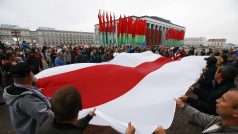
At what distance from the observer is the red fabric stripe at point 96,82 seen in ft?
8.14

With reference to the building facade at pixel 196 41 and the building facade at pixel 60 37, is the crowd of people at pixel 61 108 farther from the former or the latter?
the building facade at pixel 196 41

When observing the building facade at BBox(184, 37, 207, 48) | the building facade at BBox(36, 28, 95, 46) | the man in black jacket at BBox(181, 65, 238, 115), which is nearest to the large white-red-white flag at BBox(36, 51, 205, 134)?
the man in black jacket at BBox(181, 65, 238, 115)

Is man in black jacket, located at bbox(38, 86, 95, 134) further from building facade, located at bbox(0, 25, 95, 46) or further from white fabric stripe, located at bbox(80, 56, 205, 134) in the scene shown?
building facade, located at bbox(0, 25, 95, 46)

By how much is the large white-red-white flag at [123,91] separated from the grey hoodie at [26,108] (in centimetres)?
67

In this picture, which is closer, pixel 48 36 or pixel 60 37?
pixel 48 36

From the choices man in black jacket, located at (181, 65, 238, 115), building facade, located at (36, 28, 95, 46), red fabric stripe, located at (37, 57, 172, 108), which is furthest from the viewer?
building facade, located at (36, 28, 95, 46)

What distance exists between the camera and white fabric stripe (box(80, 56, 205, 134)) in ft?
5.89

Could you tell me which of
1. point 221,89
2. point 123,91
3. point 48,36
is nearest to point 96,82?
point 123,91

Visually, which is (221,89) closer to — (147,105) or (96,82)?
(147,105)

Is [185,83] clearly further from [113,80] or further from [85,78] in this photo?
[85,78]

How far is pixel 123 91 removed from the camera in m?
2.67

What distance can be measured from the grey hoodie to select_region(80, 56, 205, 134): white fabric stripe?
0.73 meters

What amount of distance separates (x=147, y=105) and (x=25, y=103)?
1.50 meters

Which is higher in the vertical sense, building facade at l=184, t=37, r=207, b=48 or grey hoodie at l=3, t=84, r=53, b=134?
building facade at l=184, t=37, r=207, b=48
